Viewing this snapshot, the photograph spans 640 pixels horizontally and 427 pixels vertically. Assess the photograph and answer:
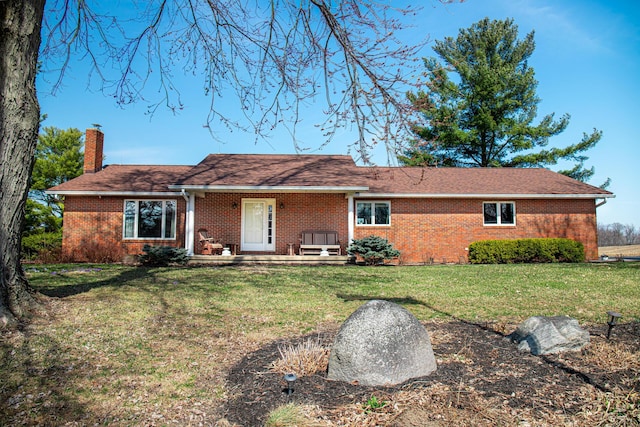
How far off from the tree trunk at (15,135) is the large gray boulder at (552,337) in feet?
21.3

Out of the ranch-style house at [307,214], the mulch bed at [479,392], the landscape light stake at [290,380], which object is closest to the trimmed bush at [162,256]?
the ranch-style house at [307,214]

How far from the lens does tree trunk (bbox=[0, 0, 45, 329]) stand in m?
5.66

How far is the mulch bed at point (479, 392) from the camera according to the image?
11.3 feet

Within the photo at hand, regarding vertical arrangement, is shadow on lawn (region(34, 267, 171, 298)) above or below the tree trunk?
below

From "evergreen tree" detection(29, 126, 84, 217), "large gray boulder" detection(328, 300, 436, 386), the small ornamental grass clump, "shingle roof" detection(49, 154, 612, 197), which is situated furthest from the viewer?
"evergreen tree" detection(29, 126, 84, 217)

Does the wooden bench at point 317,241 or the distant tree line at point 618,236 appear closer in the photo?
the wooden bench at point 317,241

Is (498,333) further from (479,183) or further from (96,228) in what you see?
(96,228)

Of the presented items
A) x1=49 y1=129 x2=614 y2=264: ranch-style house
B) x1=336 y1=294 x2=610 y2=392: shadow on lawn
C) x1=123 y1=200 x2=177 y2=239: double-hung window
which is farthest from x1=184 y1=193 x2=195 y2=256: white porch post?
x1=336 y1=294 x2=610 y2=392: shadow on lawn

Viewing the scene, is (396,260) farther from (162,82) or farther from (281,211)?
(162,82)

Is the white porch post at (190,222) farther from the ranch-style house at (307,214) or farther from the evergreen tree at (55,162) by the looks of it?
the evergreen tree at (55,162)

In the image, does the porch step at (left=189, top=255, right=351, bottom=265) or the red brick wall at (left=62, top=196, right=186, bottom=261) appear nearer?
the porch step at (left=189, top=255, right=351, bottom=265)

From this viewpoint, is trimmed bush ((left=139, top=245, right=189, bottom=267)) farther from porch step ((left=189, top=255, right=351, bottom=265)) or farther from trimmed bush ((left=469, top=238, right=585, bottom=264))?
trimmed bush ((left=469, top=238, right=585, bottom=264))

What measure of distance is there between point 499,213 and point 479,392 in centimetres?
1655

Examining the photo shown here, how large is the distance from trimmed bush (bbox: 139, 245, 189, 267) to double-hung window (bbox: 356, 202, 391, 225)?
7592 millimetres
